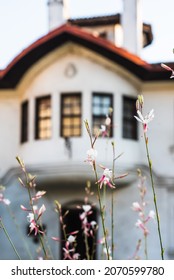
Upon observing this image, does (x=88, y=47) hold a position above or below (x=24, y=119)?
above

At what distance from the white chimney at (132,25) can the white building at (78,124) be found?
0.35 m

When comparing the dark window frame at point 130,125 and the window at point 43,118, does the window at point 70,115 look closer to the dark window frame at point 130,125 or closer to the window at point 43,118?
the window at point 43,118

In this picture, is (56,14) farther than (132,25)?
No

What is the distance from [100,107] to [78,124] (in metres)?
0.22

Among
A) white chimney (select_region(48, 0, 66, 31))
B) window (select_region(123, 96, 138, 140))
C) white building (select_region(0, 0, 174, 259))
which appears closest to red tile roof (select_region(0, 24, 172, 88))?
white building (select_region(0, 0, 174, 259))

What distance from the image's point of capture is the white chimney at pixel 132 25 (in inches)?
228

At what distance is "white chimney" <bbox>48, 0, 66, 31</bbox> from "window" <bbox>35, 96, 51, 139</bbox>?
90 centimetres

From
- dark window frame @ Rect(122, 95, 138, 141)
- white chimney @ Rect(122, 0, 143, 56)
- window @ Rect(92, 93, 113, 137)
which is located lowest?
dark window frame @ Rect(122, 95, 138, 141)

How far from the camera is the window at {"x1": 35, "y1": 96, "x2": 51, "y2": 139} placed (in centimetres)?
523

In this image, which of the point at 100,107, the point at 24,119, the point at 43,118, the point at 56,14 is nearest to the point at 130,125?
the point at 100,107

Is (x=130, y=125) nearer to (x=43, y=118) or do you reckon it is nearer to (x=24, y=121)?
(x=43, y=118)

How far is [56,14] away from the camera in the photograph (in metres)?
5.91

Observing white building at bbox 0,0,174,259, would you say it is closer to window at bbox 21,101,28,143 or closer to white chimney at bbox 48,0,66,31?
window at bbox 21,101,28,143

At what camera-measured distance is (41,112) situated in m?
5.28
